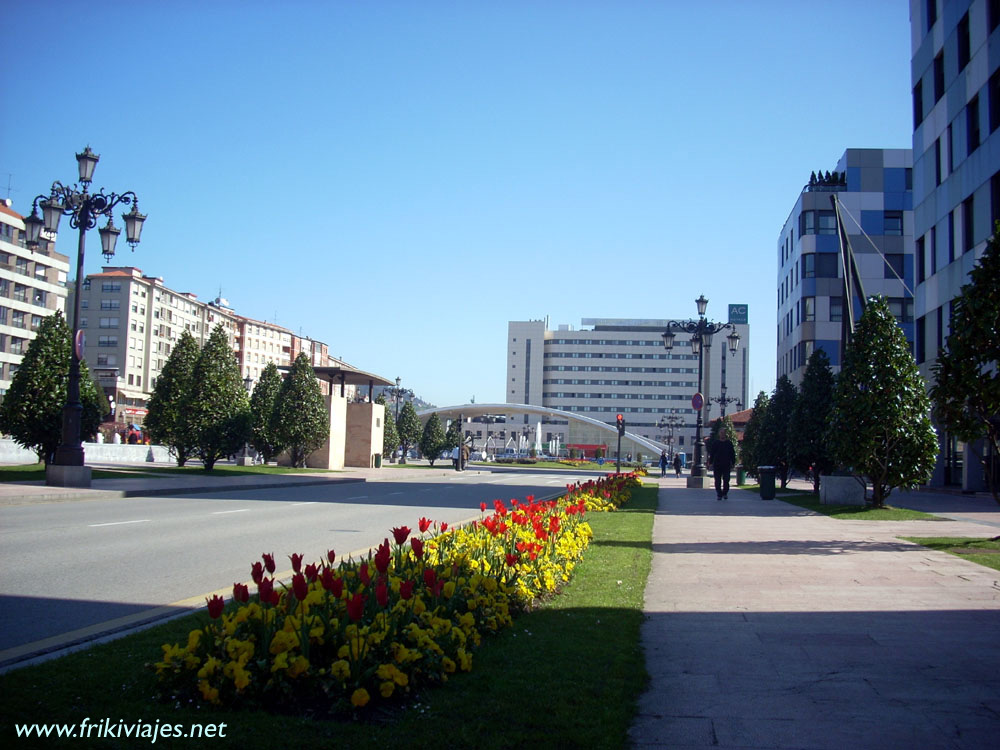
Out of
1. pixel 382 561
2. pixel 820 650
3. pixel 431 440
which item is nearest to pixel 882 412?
pixel 820 650

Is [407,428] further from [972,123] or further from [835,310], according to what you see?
[972,123]

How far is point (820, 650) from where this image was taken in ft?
20.2

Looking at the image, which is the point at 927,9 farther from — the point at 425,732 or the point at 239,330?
the point at 239,330

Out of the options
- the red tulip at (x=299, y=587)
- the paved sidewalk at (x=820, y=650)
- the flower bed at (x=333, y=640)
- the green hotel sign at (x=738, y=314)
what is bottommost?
the paved sidewalk at (x=820, y=650)

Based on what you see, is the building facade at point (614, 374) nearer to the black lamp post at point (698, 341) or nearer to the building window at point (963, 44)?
the black lamp post at point (698, 341)

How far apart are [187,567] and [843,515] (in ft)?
48.8

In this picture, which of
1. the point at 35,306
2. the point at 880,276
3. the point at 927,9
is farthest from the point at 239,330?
the point at 927,9

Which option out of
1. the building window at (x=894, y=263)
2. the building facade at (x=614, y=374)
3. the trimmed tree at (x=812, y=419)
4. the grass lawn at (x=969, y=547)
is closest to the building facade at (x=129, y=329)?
the building window at (x=894, y=263)

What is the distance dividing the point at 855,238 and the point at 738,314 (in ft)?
244

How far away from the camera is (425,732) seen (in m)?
3.98

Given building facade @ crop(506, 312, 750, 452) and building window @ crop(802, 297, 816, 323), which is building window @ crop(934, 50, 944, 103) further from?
building facade @ crop(506, 312, 750, 452)

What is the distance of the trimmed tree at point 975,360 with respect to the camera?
12961 mm

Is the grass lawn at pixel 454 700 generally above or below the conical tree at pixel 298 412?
below

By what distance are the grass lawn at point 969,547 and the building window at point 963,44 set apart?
22655 millimetres
